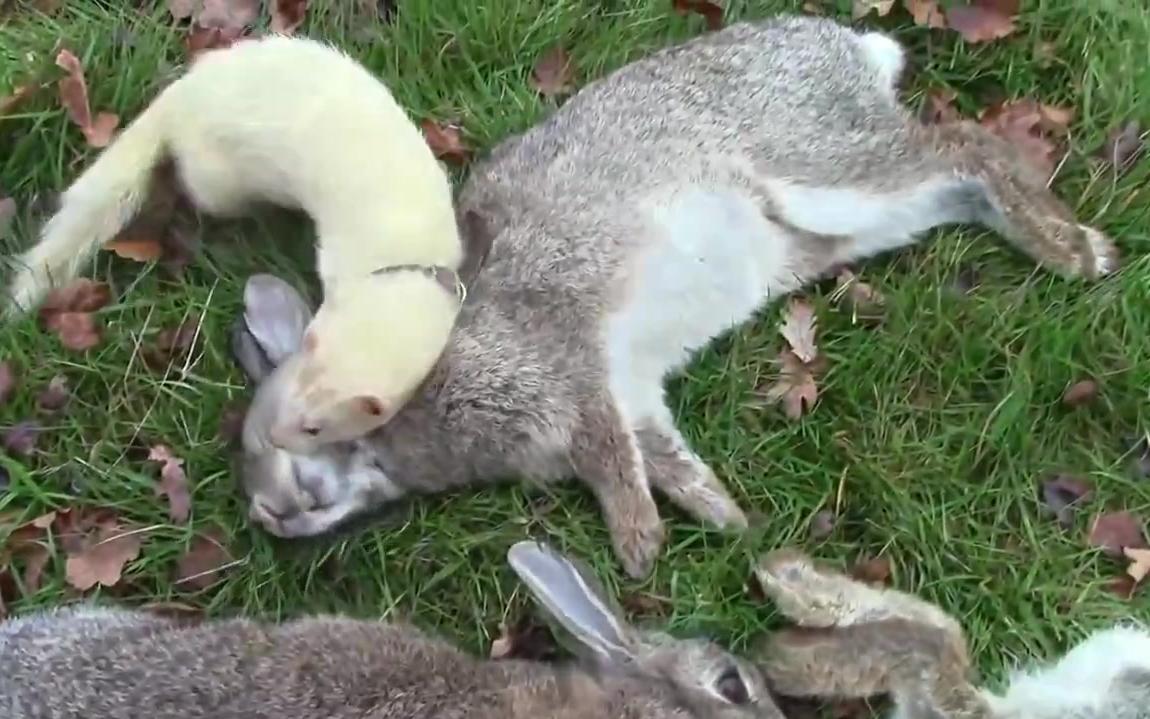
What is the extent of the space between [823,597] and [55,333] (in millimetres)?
2734

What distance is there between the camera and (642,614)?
4609 mm

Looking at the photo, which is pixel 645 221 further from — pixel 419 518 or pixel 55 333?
pixel 55 333

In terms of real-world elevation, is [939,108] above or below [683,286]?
above

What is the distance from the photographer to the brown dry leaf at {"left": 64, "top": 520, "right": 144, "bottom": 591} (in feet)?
15.0

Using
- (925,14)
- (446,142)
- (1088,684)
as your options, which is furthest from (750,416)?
Answer: (925,14)

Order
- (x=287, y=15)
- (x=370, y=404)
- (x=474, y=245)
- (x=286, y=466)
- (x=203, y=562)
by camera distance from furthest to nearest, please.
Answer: (x=287, y=15)
(x=474, y=245)
(x=203, y=562)
(x=286, y=466)
(x=370, y=404)

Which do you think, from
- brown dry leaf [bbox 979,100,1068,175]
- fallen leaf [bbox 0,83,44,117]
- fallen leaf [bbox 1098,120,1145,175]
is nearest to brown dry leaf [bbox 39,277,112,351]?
fallen leaf [bbox 0,83,44,117]

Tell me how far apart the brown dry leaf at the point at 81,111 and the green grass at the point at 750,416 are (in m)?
0.06

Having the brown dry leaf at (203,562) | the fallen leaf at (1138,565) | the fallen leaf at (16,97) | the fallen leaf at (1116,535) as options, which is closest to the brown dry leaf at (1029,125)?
the fallen leaf at (1116,535)

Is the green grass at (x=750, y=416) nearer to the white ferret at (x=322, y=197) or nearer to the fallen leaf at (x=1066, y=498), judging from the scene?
the fallen leaf at (x=1066, y=498)

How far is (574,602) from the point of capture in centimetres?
Result: 402

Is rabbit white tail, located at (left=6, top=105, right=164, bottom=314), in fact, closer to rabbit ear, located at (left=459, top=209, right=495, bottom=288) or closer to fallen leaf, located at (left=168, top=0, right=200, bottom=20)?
fallen leaf, located at (left=168, top=0, right=200, bottom=20)

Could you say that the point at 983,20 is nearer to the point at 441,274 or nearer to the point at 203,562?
the point at 441,274

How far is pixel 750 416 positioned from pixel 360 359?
1.39 m
